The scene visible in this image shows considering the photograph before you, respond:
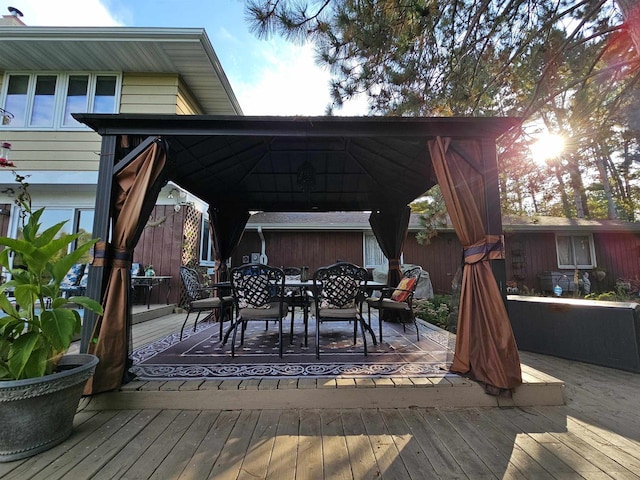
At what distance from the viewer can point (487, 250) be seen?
2.38 m

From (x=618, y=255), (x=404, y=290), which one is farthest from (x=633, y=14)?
(x=618, y=255)

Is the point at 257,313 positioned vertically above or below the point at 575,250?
below

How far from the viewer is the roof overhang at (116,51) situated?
516 centimetres

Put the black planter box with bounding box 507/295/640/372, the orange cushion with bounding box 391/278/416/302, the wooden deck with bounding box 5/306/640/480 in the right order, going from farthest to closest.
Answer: the orange cushion with bounding box 391/278/416/302
the black planter box with bounding box 507/295/640/372
the wooden deck with bounding box 5/306/640/480

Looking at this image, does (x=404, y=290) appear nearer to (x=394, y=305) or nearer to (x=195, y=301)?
(x=394, y=305)

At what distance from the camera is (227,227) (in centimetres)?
531

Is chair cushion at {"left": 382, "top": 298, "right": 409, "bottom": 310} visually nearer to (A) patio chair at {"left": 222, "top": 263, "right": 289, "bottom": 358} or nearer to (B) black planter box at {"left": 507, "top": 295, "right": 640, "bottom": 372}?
(A) patio chair at {"left": 222, "top": 263, "right": 289, "bottom": 358}

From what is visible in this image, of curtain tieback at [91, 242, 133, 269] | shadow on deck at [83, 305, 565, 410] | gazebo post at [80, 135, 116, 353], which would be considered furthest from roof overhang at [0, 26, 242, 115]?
shadow on deck at [83, 305, 565, 410]

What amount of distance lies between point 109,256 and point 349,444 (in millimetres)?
2236

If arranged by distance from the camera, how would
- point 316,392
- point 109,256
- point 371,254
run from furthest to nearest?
point 371,254 → point 109,256 → point 316,392

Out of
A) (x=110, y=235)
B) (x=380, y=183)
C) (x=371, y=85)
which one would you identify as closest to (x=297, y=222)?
(x=380, y=183)

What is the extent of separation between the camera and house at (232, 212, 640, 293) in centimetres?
911

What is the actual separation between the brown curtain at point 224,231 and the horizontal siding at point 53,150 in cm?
298

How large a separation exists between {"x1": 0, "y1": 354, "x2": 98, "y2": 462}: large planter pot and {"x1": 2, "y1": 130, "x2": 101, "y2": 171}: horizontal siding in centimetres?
564
